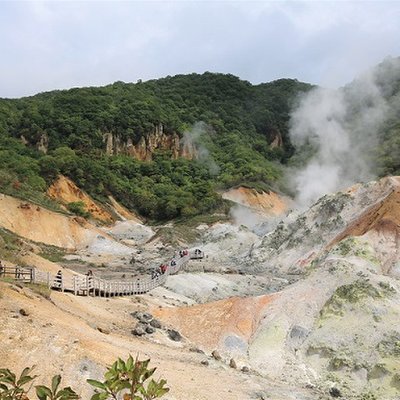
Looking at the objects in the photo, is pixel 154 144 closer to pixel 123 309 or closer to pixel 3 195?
pixel 3 195

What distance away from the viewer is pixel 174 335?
2444 centimetres

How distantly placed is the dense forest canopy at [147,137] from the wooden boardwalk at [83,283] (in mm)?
34324

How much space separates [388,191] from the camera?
5225cm

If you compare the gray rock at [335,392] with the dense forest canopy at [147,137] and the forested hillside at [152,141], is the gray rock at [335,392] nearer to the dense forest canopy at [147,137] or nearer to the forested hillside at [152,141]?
the dense forest canopy at [147,137]

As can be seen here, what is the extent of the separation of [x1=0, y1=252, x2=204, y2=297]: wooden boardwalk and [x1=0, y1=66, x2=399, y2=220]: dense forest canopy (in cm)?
3432

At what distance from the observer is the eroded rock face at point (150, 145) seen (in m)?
118

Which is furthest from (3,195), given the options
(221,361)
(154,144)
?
(154,144)

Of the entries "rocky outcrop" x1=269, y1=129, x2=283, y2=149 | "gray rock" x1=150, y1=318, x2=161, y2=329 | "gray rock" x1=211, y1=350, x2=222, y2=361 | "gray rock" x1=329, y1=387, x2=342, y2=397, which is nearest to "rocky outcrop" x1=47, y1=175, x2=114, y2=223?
"gray rock" x1=150, y1=318, x2=161, y2=329

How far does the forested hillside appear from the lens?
93.8 metres

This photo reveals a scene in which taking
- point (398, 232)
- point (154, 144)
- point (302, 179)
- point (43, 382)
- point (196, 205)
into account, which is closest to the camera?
point (43, 382)

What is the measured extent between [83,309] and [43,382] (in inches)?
388

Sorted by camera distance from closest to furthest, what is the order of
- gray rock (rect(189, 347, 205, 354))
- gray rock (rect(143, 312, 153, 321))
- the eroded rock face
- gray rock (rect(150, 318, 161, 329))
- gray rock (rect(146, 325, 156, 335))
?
gray rock (rect(189, 347, 205, 354))
gray rock (rect(146, 325, 156, 335))
gray rock (rect(150, 318, 161, 329))
gray rock (rect(143, 312, 153, 321))
the eroded rock face

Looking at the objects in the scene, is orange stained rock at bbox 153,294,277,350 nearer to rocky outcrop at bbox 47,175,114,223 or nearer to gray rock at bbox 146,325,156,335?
gray rock at bbox 146,325,156,335

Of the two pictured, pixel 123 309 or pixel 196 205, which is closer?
pixel 123 309
